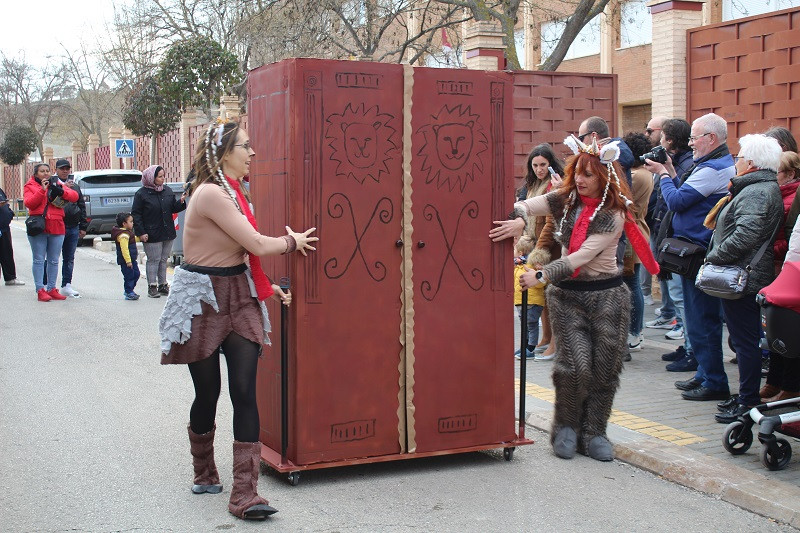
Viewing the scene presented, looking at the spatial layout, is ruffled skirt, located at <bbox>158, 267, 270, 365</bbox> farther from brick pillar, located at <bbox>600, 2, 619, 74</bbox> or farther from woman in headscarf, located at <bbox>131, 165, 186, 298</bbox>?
brick pillar, located at <bbox>600, 2, 619, 74</bbox>

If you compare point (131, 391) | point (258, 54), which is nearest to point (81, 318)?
point (131, 391)

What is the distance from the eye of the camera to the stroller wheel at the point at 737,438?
232 inches

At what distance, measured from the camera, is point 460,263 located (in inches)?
227

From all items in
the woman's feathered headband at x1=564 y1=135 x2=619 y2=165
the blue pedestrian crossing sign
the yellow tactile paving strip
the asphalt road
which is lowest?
the asphalt road

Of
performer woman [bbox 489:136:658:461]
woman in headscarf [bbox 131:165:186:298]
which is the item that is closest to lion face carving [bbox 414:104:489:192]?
performer woman [bbox 489:136:658:461]

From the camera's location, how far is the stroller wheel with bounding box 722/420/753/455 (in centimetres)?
589

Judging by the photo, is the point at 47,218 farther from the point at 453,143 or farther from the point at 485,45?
the point at 453,143

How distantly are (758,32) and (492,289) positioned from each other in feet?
25.3

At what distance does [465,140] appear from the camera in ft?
18.7

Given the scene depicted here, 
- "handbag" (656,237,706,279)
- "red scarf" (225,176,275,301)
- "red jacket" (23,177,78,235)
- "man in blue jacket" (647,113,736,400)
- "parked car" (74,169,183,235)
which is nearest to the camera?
"red scarf" (225,176,275,301)

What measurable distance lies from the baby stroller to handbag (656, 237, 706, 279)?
1.66 m

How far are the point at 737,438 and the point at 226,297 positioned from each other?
10.4ft

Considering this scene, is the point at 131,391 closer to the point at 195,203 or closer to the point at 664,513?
the point at 195,203

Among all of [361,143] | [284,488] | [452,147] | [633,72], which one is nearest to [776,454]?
[452,147]
